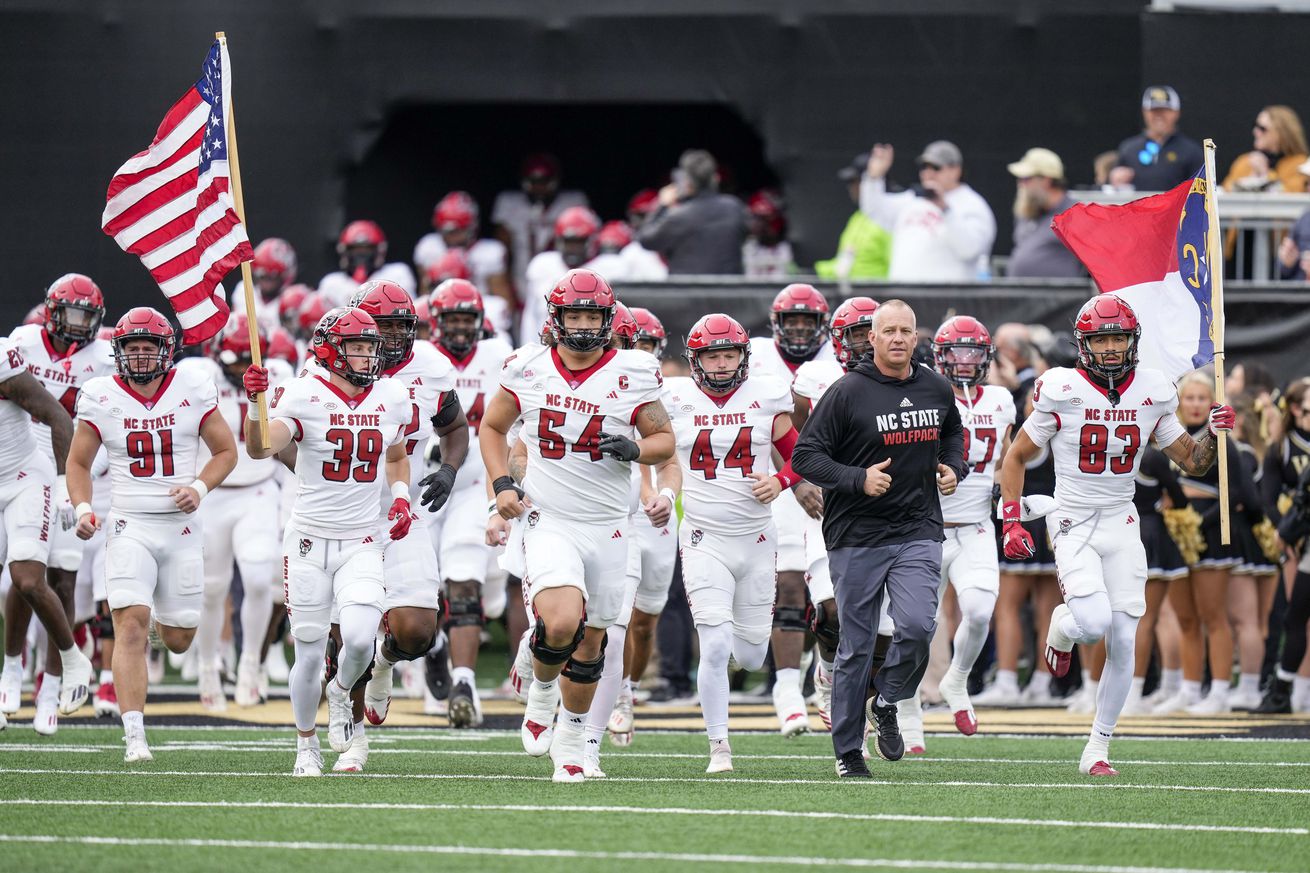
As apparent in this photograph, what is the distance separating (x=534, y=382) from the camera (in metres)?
8.79

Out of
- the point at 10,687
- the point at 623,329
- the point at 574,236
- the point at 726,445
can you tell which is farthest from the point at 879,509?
the point at 574,236

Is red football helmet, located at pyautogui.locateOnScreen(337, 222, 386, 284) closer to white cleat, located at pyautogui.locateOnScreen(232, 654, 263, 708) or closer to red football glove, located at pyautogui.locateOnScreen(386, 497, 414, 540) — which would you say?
white cleat, located at pyautogui.locateOnScreen(232, 654, 263, 708)

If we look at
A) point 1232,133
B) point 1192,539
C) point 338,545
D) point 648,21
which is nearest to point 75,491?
point 338,545

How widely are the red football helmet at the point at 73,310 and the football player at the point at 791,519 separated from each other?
3.52m

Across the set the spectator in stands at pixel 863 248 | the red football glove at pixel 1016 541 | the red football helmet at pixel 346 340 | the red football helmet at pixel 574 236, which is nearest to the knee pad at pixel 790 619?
the red football glove at pixel 1016 541

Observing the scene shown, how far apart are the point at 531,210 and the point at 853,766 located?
32.0 ft

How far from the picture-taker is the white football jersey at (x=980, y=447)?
10.8 metres

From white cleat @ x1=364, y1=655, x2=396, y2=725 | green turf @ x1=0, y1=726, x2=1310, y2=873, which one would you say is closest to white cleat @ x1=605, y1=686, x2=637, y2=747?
green turf @ x1=0, y1=726, x2=1310, y2=873

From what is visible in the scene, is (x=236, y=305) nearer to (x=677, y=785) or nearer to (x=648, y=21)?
(x=648, y=21)

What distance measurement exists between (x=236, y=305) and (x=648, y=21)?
146 inches

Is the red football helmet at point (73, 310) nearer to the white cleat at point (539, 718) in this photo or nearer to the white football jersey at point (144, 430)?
the white football jersey at point (144, 430)

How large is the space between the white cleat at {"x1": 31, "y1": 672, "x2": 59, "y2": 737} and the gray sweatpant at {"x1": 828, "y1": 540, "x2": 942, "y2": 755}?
4169 millimetres

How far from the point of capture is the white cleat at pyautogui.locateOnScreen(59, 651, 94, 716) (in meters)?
10.9

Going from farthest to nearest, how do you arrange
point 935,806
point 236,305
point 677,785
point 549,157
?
1. point 549,157
2. point 236,305
3. point 677,785
4. point 935,806
